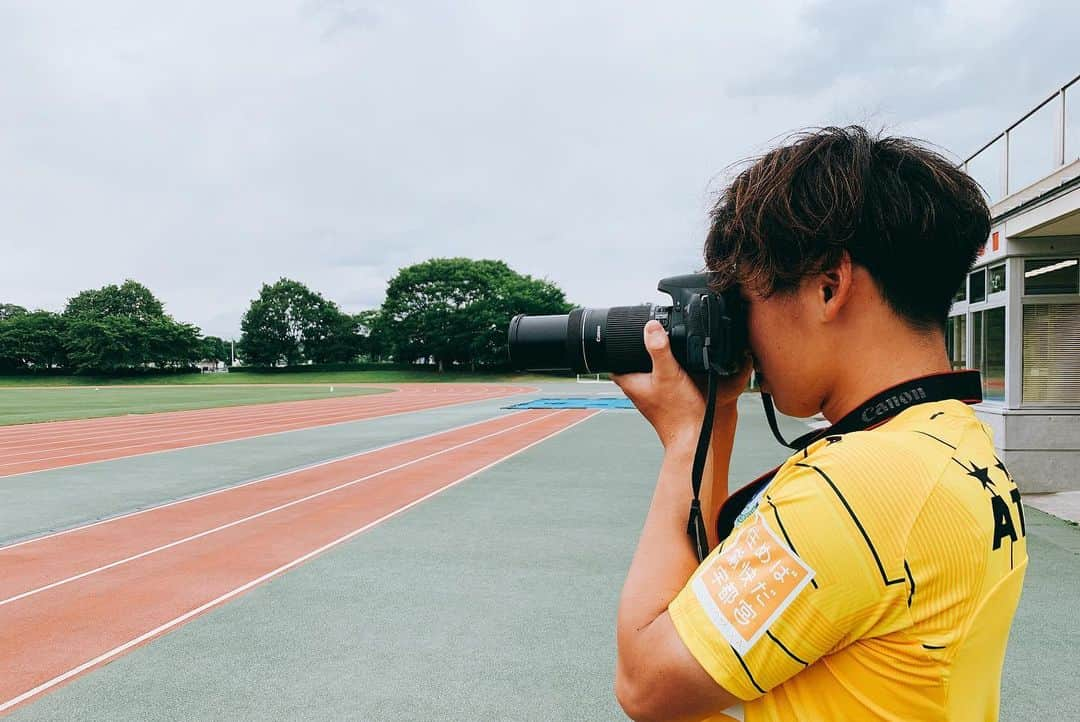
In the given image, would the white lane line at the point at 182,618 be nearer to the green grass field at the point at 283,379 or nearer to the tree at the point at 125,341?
the green grass field at the point at 283,379

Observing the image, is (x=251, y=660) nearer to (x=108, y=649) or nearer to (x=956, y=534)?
(x=108, y=649)

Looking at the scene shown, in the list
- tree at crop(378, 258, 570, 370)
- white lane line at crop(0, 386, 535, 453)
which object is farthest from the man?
tree at crop(378, 258, 570, 370)

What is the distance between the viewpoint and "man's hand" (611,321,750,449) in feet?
3.37

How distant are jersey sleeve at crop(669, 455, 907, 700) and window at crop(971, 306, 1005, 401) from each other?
857 centimetres

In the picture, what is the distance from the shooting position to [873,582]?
712 mm

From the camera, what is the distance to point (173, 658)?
3469 millimetres

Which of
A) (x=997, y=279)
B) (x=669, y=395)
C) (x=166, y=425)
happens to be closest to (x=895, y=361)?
(x=669, y=395)

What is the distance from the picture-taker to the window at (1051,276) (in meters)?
7.73

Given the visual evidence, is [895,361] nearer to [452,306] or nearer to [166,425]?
[166,425]

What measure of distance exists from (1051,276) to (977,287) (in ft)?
3.72

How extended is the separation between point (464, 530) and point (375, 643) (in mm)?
2426

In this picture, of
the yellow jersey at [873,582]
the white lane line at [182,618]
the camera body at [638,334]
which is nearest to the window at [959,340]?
the white lane line at [182,618]

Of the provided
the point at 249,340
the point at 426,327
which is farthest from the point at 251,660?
the point at 249,340

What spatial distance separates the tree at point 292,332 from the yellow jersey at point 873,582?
250 ft
